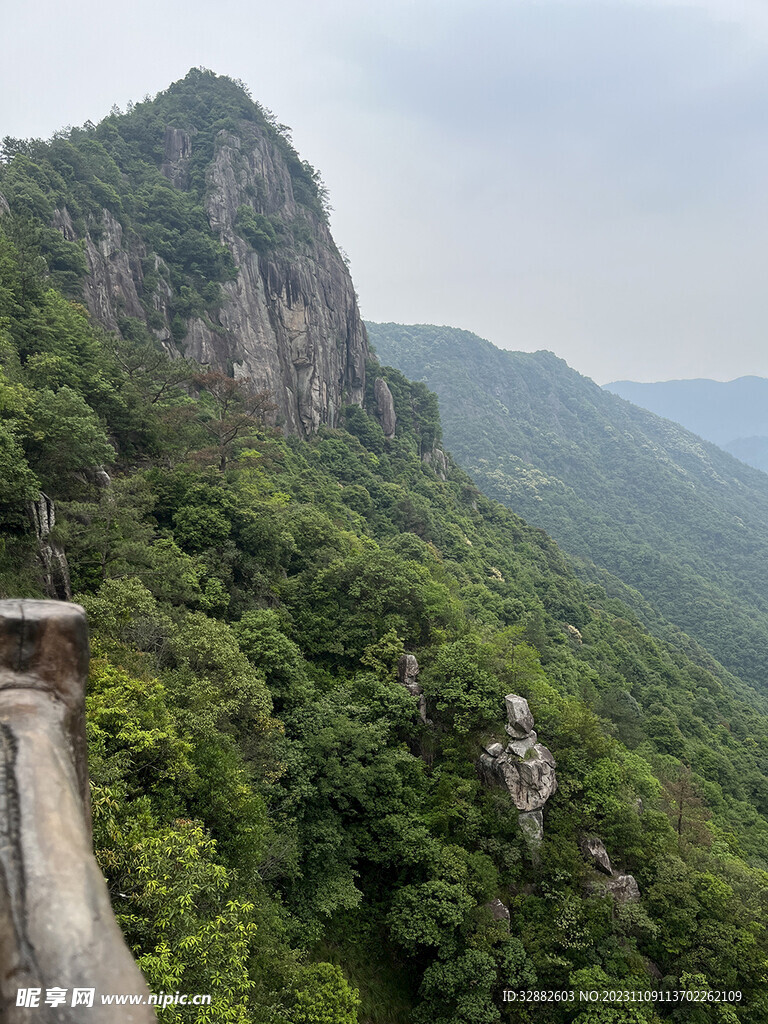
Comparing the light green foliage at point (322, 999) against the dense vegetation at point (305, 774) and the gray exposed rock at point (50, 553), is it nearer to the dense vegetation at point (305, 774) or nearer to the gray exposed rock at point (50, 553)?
the dense vegetation at point (305, 774)

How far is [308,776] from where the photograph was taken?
566 inches

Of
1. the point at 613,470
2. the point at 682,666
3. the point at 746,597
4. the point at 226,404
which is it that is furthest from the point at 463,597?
the point at 613,470

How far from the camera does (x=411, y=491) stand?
52.1 m

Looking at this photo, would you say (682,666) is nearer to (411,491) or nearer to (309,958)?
(411,491)

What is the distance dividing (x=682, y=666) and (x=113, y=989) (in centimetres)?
5577

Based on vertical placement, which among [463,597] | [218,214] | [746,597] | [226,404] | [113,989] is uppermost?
[218,214]

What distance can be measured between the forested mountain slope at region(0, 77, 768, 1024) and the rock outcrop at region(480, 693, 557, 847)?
0.45 m

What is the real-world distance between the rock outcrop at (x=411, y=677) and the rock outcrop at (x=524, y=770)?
2592 mm

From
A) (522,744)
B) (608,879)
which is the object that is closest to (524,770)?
(522,744)

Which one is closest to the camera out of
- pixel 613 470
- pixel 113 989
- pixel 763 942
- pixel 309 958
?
pixel 113 989

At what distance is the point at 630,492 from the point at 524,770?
431 feet

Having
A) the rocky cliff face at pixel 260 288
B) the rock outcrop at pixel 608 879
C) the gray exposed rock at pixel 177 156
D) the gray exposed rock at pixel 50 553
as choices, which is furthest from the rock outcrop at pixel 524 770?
the gray exposed rock at pixel 177 156

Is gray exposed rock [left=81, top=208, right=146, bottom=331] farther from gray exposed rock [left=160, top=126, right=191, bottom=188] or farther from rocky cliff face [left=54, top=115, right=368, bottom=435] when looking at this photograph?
gray exposed rock [left=160, top=126, right=191, bottom=188]

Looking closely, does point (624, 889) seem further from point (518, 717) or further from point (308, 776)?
point (308, 776)
